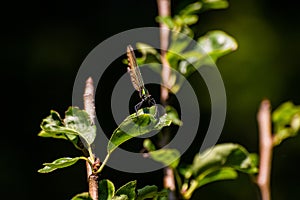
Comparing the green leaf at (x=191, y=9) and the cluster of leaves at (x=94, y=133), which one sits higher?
the green leaf at (x=191, y=9)

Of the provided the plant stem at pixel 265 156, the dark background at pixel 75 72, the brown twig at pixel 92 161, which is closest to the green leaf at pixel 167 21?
the plant stem at pixel 265 156

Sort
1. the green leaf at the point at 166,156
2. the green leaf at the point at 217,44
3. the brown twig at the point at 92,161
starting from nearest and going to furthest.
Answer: the brown twig at the point at 92,161 < the green leaf at the point at 166,156 < the green leaf at the point at 217,44

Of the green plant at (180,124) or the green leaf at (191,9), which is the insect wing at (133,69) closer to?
the green plant at (180,124)

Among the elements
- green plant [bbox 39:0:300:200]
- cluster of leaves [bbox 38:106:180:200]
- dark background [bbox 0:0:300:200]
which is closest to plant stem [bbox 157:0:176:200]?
green plant [bbox 39:0:300:200]

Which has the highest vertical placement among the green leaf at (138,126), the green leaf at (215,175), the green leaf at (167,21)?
the green leaf at (167,21)

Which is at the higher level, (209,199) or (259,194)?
(259,194)

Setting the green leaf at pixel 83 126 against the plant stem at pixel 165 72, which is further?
the plant stem at pixel 165 72

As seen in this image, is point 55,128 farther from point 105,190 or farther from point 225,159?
point 225,159

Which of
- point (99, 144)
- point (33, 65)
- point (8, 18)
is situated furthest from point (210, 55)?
point (8, 18)

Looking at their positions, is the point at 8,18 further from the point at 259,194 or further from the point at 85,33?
the point at 259,194

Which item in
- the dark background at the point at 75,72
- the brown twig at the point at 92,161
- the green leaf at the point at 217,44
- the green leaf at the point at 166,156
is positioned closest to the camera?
the brown twig at the point at 92,161
